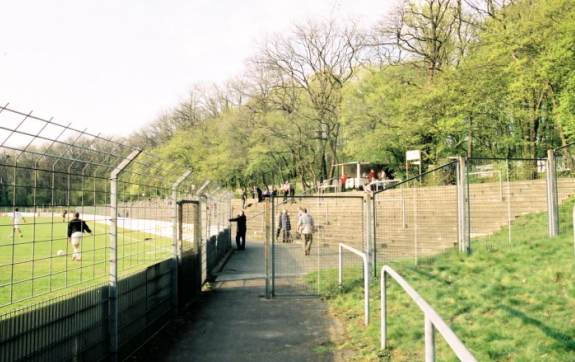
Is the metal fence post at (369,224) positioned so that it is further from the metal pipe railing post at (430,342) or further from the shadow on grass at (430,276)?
the metal pipe railing post at (430,342)

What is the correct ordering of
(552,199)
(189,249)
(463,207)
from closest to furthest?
(189,249) → (552,199) → (463,207)

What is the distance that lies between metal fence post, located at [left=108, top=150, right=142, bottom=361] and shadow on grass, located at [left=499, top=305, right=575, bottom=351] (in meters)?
4.55

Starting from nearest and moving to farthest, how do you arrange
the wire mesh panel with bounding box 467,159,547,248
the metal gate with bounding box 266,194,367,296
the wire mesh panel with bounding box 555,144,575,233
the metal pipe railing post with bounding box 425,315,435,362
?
the metal pipe railing post with bounding box 425,315,435,362 < the metal gate with bounding box 266,194,367,296 < the wire mesh panel with bounding box 555,144,575,233 < the wire mesh panel with bounding box 467,159,547,248

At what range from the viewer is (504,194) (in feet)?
49.7

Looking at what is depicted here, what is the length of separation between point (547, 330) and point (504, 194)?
10.5m

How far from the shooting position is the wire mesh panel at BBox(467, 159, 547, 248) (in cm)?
1432

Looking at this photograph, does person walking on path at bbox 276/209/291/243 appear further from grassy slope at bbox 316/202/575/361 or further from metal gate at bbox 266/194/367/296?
grassy slope at bbox 316/202/575/361

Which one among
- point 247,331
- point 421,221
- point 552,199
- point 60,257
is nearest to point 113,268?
point 247,331

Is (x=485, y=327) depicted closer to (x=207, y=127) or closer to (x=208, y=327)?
(x=208, y=327)

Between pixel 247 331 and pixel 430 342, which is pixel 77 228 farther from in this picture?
pixel 430 342

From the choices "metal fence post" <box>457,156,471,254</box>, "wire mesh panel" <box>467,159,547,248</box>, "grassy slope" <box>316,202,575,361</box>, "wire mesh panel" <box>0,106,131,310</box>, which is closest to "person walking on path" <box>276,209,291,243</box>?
"wire mesh panel" <box>467,159,547,248</box>

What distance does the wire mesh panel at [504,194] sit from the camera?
14.3m

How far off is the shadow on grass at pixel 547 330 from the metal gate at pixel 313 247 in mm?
5036

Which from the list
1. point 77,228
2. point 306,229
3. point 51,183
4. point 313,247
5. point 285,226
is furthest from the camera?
point 285,226
